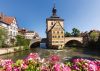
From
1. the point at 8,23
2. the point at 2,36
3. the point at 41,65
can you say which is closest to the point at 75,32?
the point at 8,23

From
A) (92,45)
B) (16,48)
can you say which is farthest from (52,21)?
(16,48)

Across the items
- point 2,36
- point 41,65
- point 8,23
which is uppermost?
point 8,23

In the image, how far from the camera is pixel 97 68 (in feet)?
11.8

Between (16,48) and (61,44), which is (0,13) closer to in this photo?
(16,48)

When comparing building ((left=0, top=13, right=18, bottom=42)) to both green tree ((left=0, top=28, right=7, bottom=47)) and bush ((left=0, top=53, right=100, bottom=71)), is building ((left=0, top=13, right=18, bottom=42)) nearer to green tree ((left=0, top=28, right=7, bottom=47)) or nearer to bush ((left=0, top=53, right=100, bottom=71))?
green tree ((left=0, top=28, right=7, bottom=47))

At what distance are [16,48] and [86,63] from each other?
45955 millimetres

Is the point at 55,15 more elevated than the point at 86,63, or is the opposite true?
the point at 55,15

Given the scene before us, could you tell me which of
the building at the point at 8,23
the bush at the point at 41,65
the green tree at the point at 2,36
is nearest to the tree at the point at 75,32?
the building at the point at 8,23

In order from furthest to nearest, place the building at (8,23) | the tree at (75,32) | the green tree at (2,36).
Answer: the tree at (75,32)
the building at (8,23)
the green tree at (2,36)

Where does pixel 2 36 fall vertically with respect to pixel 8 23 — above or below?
below

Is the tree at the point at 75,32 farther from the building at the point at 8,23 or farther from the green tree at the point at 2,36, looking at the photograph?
the green tree at the point at 2,36

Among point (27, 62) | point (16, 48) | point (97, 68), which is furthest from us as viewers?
point (16, 48)

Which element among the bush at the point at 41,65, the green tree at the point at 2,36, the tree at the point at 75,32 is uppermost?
the tree at the point at 75,32

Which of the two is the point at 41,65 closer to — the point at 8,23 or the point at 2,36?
the point at 2,36
